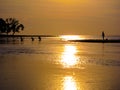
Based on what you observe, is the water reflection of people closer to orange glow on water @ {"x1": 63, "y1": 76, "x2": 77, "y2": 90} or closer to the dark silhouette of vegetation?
orange glow on water @ {"x1": 63, "y1": 76, "x2": 77, "y2": 90}

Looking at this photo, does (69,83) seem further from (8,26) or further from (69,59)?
(8,26)

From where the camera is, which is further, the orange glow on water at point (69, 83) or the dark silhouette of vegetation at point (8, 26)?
the dark silhouette of vegetation at point (8, 26)

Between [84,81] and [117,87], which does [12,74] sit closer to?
[84,81]

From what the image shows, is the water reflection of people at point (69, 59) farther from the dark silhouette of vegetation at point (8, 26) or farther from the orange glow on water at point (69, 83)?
the dark silhouette of vegetation at point (8, 26)

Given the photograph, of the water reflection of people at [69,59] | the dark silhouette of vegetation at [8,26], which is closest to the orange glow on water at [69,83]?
the water reflection of people at [69,59]

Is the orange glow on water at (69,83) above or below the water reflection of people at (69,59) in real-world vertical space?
above

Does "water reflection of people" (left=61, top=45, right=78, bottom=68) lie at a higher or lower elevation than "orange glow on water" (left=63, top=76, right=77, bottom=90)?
lower

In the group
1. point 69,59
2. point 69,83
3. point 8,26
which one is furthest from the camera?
point 8,26

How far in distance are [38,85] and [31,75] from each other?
336 cm

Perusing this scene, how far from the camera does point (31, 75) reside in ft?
64.2

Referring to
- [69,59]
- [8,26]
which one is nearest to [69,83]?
[69,59]

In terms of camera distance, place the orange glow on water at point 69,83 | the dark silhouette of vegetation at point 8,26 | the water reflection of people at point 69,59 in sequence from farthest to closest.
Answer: the dark silhouette of vegetation at point 8,26 → the water reflection of people at point 69,59 → the orange glow on water at point 69,83

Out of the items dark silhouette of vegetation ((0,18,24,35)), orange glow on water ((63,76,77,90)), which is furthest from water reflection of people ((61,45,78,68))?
dark silhouette of vegetation ((0,18,24,35))

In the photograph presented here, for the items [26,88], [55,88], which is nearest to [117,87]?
[55,88]
